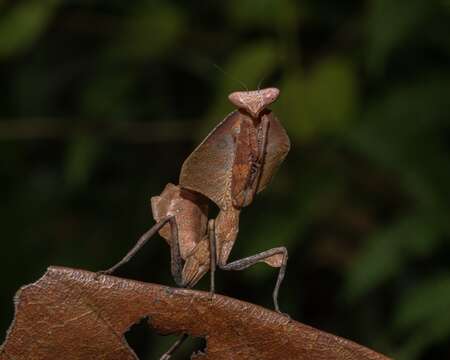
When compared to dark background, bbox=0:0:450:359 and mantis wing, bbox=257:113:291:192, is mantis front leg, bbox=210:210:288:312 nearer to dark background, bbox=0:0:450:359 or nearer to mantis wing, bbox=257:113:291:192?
mantis wing, bbox=257:113:291:192

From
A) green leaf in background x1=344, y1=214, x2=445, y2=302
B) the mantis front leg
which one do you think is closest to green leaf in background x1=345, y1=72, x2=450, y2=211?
green leaf in background x1=344, y1=214, x2=445, y2=302

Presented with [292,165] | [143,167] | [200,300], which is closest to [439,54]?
[292,165]

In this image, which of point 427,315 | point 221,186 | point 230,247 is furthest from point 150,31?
point 221,186

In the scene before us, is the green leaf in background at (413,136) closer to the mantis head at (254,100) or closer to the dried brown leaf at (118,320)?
the mantis head at (254,100)

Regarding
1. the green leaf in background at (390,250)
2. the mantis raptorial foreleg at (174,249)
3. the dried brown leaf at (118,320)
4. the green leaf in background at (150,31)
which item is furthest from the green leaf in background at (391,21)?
the dried brown leaf at (118,320)

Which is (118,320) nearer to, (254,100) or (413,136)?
(254,100)

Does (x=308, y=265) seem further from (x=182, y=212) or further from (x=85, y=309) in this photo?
(x=85, y=309)
